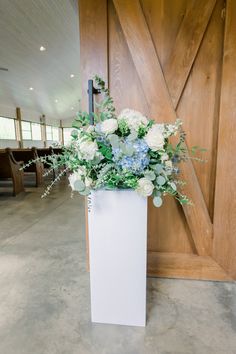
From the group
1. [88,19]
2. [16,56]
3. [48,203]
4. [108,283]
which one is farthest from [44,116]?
[108,283]

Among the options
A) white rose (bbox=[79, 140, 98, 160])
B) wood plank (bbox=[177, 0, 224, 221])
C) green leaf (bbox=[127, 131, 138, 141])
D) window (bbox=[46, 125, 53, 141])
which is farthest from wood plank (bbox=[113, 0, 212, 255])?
window (bbox=[46, 125, 53, 141])

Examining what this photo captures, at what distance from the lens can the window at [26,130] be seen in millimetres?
10969

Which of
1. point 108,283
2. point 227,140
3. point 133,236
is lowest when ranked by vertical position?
point 108,283

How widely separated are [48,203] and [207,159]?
10.3 feet

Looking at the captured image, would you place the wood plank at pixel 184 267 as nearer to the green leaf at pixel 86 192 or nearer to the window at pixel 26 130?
the green leaf at pixel 86 192

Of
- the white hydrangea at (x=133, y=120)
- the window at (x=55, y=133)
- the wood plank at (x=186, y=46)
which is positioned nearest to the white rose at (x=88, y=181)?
the white hydrangea at (x=133, y=120)

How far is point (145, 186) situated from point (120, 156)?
0.61 ft

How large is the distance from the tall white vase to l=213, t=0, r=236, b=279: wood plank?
816 mm

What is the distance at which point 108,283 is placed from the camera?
1.32m

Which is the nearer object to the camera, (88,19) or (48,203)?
(88,19)

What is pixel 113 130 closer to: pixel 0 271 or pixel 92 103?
pixel 92 103

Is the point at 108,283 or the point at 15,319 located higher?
the point at 108,283

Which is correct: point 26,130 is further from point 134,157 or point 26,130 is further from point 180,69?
point 134,157

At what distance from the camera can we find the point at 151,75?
165 centimetres
